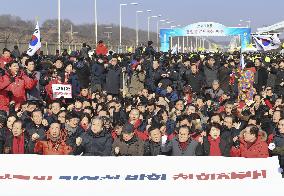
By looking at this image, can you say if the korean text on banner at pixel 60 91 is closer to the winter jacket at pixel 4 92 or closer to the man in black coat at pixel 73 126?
the winter jacket at pixel 4 92

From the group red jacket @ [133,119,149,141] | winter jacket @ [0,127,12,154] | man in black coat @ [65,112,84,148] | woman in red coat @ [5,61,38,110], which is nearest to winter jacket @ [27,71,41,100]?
woman in red coat @ [5,61,38,110]

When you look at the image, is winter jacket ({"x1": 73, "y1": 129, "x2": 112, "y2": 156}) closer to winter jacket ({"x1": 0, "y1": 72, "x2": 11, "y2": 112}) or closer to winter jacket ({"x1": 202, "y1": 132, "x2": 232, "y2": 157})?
winter jacket ({"x1": 202, "y1": 132, "x2": 232, "y2": 157})

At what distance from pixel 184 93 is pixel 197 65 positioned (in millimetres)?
2654

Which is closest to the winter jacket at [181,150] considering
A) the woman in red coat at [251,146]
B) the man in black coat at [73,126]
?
the woman in red coat at [251,146]

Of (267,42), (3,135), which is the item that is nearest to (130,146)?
(3,135)

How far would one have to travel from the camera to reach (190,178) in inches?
251

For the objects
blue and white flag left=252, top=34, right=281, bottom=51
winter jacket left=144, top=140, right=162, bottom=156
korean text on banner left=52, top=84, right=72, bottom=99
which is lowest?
winter jacket left=144, top=140, right=162, bottom=156

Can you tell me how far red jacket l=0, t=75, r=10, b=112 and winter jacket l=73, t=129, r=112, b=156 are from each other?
16.0ft

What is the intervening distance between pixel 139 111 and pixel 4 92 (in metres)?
3.39

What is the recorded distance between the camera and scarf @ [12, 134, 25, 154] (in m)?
7.73

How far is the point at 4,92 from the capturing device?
12.6 metres

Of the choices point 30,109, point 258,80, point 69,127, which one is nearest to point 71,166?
point 69,127

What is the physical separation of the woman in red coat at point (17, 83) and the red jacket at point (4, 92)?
0.06 m

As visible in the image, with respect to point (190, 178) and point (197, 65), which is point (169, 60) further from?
point (190, 178)
